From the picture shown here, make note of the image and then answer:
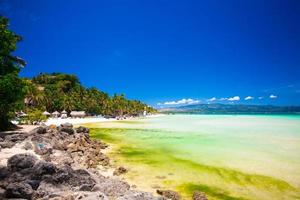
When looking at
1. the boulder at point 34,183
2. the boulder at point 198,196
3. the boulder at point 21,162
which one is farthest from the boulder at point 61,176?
the boulder at point 198,196

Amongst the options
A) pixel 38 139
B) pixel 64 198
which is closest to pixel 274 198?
pixel 64 198

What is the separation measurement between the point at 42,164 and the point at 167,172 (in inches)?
219

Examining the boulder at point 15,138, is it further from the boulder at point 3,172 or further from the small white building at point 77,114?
the small white building at point 77,114

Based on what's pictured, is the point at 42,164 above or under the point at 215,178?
above

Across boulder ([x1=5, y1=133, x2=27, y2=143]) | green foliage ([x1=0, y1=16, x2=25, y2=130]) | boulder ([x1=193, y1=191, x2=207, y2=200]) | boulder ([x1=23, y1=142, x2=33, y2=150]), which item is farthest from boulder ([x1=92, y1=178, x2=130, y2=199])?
green foliage ([x1=0, y1=16, x2=25, y2=130])

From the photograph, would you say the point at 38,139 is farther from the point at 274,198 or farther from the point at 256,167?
the point at 274,198

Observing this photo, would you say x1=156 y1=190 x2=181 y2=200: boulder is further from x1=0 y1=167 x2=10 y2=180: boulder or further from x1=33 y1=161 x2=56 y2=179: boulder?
x1=0 y1=167 x2=10 y2=180: boulder

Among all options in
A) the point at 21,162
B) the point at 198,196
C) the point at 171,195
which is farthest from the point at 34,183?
the point at 198,196

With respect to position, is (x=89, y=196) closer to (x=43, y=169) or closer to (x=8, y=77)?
(x=43, y=169)

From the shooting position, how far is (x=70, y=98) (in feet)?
271

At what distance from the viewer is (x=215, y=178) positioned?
11.6 meters

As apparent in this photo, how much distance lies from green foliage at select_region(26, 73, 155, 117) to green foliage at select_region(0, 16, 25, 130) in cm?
4489

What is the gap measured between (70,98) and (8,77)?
209 ft

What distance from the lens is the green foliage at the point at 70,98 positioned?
74.4 m
